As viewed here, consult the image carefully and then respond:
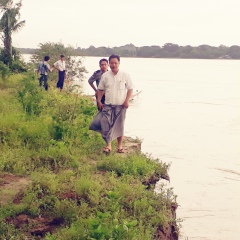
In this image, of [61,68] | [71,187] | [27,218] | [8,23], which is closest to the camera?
[27,218]

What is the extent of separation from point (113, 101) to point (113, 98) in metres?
0.05

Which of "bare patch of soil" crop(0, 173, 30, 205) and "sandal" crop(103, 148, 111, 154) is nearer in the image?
"bare patch of soil" crop(0, 173, 30, 205)

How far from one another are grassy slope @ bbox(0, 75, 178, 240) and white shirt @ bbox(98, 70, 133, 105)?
2.87 ft

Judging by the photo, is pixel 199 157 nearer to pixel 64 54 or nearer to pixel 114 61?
pixel 114 61

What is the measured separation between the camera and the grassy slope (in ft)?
14.6

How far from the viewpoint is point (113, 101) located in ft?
Result: 22.1

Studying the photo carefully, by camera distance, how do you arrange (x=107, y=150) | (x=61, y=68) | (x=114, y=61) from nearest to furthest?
(x=114, y=61) → (x=107, y=150) → (x=61, y=68)

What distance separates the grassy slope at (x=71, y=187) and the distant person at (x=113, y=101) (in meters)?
0.38

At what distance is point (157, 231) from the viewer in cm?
488

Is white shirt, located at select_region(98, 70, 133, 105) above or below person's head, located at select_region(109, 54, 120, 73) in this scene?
below

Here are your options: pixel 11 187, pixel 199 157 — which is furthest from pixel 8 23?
pixel 11 187

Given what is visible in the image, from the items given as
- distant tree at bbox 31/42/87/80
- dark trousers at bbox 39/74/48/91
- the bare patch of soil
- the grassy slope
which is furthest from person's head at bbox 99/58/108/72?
distant tree at bbox 31/42/87/80

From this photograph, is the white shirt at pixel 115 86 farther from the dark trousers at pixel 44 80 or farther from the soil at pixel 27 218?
the dark trousers at pixel 44 80

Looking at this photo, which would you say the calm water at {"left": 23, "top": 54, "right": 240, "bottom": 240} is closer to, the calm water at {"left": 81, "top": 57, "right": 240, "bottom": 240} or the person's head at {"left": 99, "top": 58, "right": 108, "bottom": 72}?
the calm water at {"left": 81, "top": 57, "right": 240, "bottom": 240}
